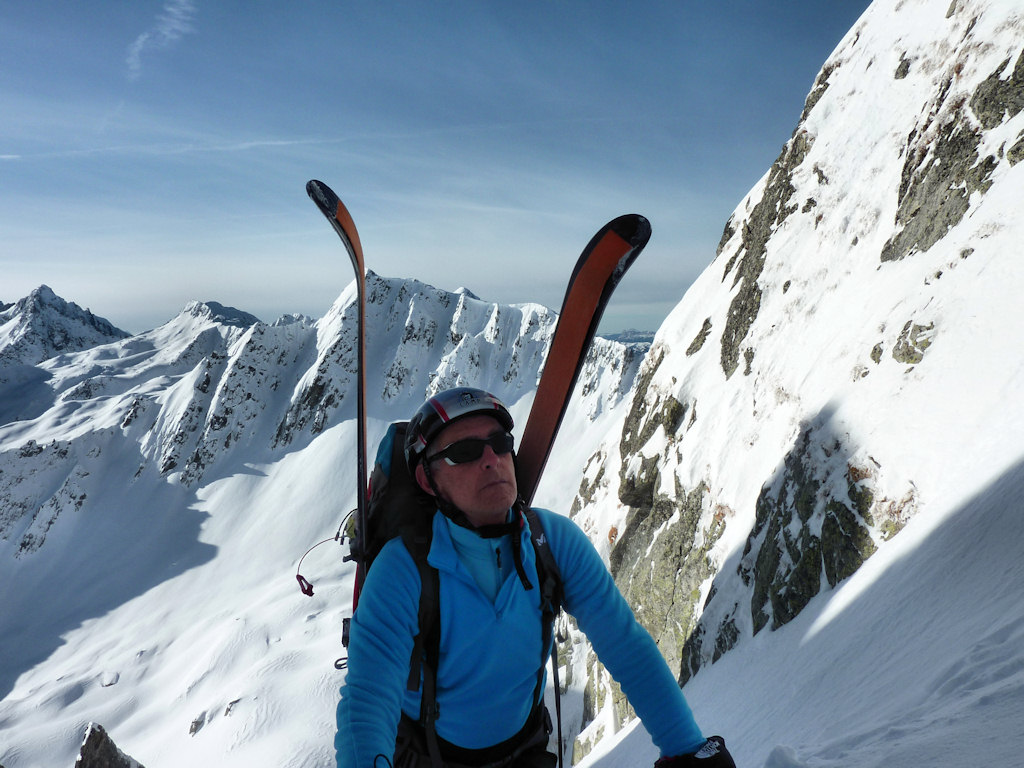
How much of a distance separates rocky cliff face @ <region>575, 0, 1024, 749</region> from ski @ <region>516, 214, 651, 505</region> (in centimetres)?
413

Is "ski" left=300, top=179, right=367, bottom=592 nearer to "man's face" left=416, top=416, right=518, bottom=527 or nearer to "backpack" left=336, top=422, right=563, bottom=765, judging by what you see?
"backpack" left=336, top=422, right=563, bottom=765

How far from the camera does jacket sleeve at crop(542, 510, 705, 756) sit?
2.75 m

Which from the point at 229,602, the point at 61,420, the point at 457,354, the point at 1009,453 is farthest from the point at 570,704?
the point at 61,420

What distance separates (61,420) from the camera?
12225 centimetres

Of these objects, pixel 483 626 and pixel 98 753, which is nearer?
pixel 483 626

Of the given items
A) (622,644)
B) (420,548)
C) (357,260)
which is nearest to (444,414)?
(420,548)

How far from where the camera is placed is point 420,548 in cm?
287

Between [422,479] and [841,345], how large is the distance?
9.73 m

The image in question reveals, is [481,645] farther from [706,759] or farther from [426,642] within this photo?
[706,759]

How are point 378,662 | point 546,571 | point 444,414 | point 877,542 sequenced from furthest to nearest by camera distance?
point 877,542
point 444,414
point 546,571
point 378,662

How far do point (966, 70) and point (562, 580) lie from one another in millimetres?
14152

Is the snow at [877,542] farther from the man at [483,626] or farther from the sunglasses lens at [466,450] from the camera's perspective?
the sunglasses lens at [466,450]

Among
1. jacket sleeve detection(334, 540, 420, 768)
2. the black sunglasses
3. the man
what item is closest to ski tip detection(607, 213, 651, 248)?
the man

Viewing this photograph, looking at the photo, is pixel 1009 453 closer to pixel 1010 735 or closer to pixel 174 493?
pixel 1010 735
